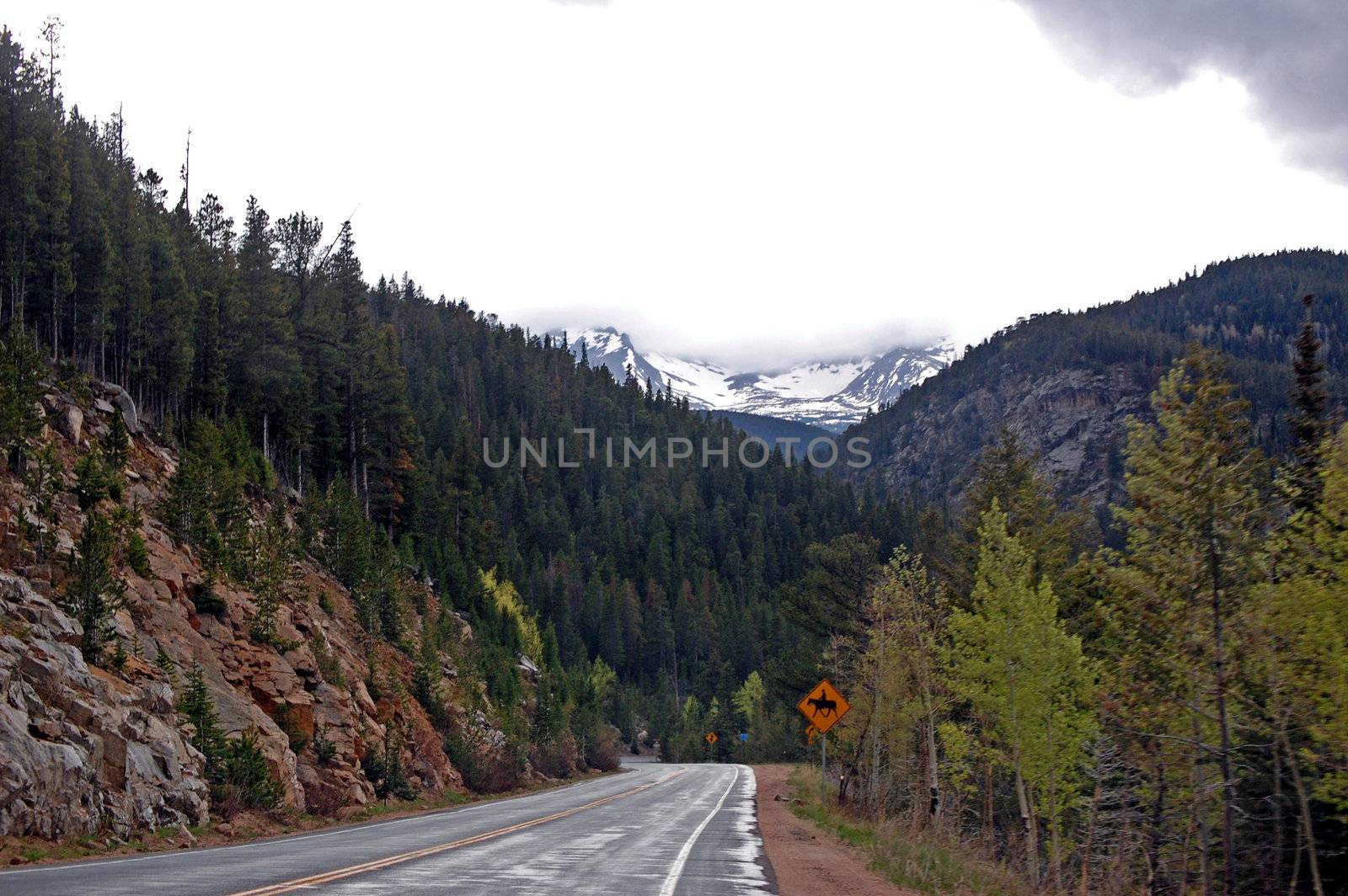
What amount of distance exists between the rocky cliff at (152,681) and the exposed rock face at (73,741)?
32mm

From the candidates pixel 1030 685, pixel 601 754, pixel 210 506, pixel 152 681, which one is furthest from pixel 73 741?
pixel 601 754

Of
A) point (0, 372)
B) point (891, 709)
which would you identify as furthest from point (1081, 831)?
point (0, 372)

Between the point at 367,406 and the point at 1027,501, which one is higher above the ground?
the point at 367,406

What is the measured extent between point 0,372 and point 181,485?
678 centimetres

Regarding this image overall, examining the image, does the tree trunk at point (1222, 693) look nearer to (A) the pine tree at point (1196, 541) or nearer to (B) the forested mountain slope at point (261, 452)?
(A) the pine tree at point (1196, 541)

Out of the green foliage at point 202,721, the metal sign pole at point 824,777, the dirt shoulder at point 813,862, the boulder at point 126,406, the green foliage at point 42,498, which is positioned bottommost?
the metal sign pole at point 824,777

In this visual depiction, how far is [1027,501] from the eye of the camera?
42062 millimetres

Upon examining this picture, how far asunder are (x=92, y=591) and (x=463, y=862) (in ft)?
40.7

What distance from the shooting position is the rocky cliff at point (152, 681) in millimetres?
18203

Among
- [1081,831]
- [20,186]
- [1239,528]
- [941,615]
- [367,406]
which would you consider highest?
[20,186]

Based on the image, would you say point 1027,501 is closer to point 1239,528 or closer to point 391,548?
point 1239,528

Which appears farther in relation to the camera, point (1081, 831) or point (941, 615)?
point (941, 615)

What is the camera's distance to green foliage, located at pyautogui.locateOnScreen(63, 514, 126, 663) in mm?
22680

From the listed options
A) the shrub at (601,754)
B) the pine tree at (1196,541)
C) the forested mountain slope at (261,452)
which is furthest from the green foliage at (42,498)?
the shrub at (601,754)
